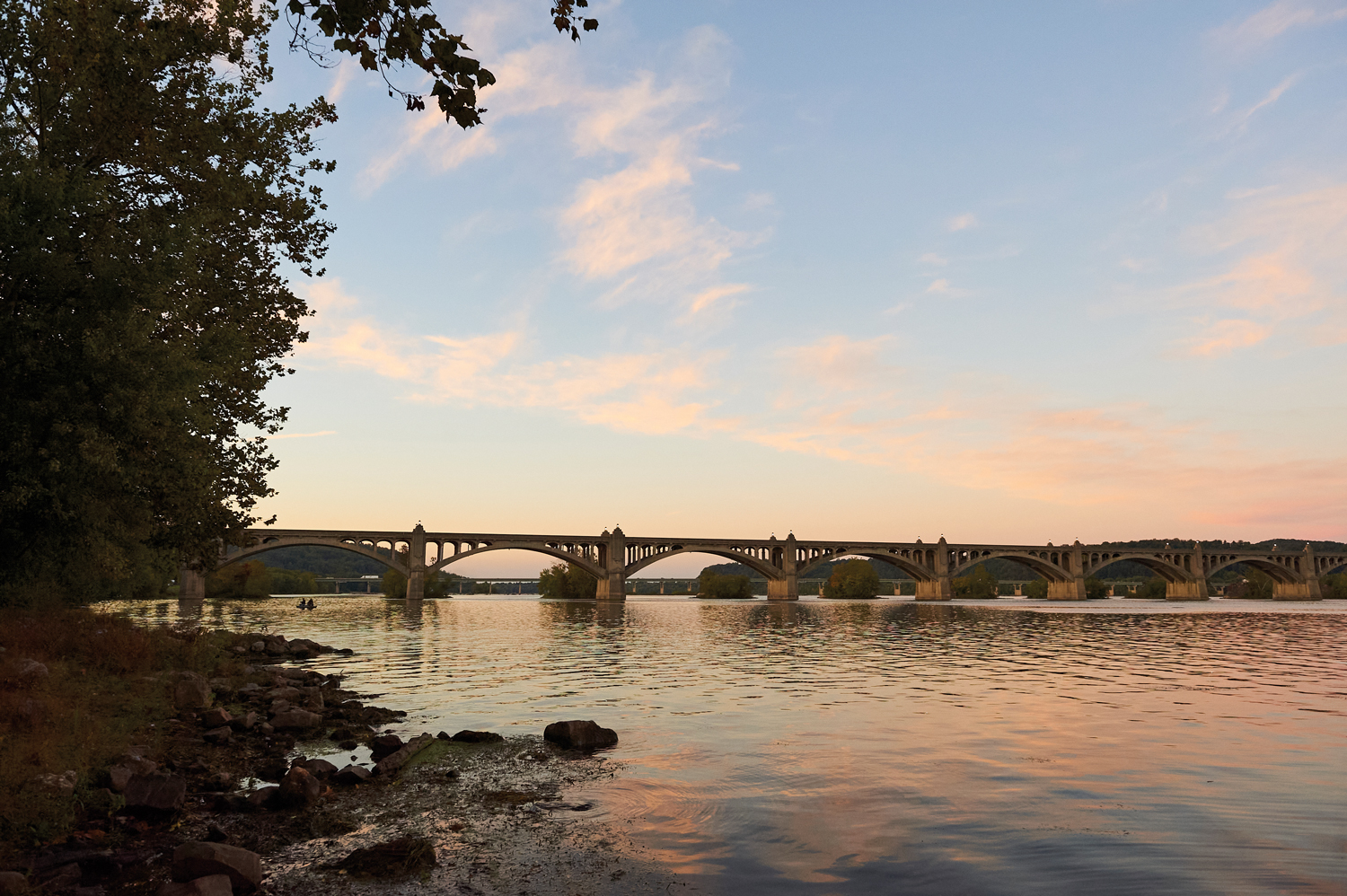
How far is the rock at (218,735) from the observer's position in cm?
1510

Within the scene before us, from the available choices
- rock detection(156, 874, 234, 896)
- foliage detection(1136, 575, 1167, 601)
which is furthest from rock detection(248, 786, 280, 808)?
foliage detection(1136, 575, 1167, 601)

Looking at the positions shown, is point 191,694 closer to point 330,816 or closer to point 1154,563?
point 330,816

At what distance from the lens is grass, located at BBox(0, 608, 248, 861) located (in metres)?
9.58

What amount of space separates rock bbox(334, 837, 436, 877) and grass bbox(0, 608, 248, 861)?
12.1 feet

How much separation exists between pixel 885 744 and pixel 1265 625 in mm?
70906

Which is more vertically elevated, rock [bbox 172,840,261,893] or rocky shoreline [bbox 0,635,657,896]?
rock [bbox 172,840,261,893]

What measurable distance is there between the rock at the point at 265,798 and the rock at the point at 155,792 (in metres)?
0.89

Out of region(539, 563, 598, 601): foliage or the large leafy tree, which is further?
region(539, 563, 598, 601): foliage

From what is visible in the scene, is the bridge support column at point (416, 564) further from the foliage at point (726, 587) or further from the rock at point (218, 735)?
the rock at point (218, 735)

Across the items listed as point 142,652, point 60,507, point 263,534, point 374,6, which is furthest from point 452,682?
point 263,534

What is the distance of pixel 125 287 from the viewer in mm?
20094

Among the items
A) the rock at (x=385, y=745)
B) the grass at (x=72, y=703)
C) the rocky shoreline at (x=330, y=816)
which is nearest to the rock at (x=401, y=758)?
the rocky shoreline at (x=330, y=816)

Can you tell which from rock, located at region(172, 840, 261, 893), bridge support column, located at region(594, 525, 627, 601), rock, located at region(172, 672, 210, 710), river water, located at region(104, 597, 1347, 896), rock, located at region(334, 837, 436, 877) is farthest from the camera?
bridge support column, located at region(594, 525, 627, 601)

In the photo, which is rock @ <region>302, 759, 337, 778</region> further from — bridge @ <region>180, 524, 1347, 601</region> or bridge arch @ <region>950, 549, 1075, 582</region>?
bridge arch @ <region>950, 549, 1075, 582</region>
